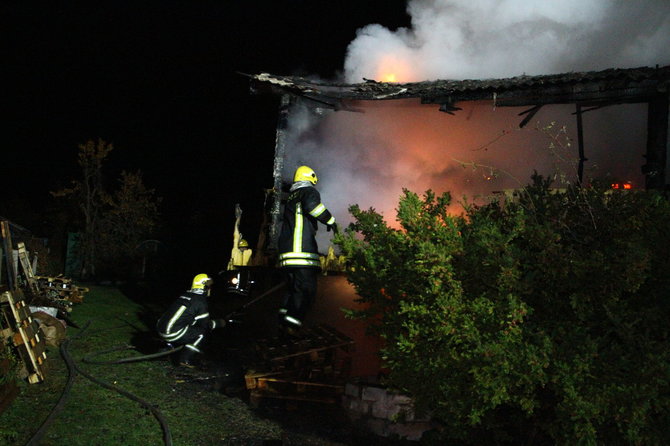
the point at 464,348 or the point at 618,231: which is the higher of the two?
the point at 618,231

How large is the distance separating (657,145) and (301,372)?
6196 millimetres

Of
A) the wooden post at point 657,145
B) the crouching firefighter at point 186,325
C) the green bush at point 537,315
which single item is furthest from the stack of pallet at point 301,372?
the wooden post at point 657,145

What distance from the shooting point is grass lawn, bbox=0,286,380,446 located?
496 cm

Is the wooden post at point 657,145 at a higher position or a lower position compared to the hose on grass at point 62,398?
higher

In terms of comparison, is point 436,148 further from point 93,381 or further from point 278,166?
point 93,381

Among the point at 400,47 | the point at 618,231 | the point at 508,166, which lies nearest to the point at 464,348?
the point at 618,231

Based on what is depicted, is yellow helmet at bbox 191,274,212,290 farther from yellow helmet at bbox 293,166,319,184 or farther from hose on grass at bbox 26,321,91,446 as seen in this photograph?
yellow helmet at bbox 293,166,319,184

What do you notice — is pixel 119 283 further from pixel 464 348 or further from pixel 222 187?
pixel 464 348

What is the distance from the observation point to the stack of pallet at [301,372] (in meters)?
6.04

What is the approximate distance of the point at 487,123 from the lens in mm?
11086

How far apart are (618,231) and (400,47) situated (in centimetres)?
969

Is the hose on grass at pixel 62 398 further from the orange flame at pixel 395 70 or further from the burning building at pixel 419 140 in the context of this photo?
the orange flame at pixel 395 70

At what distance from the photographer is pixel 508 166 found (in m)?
11.5

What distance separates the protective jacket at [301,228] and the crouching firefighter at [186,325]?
4.63ft
